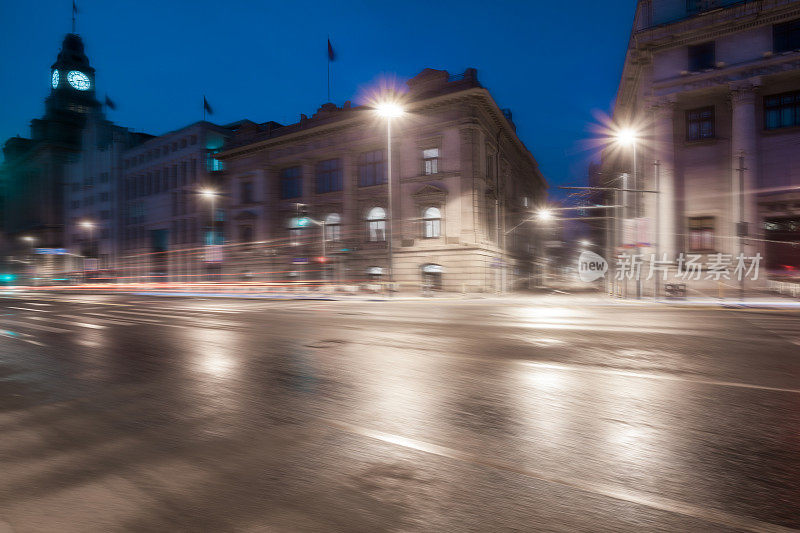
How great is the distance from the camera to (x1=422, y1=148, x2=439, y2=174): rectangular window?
35.5m

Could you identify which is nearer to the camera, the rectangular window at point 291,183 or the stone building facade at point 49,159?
the rectangular window at point 291,183

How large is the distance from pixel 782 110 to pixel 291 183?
4025 cm

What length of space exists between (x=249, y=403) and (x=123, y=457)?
49.8 inches

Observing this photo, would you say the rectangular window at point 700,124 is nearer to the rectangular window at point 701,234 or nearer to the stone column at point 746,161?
the stone column at point 746,161

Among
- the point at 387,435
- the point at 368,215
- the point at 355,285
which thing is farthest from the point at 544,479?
the point at 368,215

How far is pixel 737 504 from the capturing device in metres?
2.20

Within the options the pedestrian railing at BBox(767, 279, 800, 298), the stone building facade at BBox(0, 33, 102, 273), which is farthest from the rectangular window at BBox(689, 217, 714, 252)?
the stone building facade at BBox(0, 33, 102, 273)

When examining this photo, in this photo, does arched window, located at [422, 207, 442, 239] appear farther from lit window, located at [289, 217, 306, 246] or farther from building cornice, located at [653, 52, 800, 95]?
building cornice, located at [653, 52, 800, 95]

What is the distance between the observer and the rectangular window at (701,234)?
29.7 m

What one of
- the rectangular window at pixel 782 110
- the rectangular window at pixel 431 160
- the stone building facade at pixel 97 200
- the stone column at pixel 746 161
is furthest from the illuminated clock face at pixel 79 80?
the rectangular window at pixel 782 110

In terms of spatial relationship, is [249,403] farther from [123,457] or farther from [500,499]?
[500,499]

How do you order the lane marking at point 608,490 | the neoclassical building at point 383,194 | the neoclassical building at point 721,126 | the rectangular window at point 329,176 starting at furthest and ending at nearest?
1. the rectangular window at point 329,176
2. the neoclassical building at point 383,194
3. the neoclassical building at point 721,126
4. the lane marking at point 608,490

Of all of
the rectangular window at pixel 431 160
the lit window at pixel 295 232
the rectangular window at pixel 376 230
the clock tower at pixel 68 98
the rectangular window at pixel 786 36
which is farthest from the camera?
the clock tower at pixel 68 98

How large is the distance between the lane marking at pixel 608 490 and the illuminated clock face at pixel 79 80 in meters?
134
